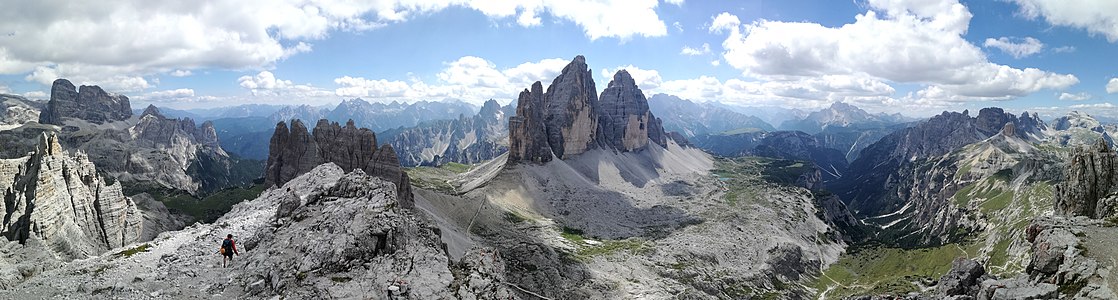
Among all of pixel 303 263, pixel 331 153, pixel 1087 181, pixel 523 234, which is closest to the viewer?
→ pixel 303 263

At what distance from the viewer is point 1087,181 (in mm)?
54688

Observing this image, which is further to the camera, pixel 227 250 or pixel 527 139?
pixel 527 139

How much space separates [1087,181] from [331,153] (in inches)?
4360

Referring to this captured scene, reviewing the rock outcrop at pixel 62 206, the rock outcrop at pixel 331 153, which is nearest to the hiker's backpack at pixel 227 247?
the rock outcrop at pixel 62 206

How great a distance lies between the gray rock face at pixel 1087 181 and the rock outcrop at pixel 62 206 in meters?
98.7

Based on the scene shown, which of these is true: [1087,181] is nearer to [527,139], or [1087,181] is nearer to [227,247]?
[227,247]

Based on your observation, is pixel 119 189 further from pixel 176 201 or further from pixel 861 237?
pixel 861 237

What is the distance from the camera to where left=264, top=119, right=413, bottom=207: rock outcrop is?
9438 cm

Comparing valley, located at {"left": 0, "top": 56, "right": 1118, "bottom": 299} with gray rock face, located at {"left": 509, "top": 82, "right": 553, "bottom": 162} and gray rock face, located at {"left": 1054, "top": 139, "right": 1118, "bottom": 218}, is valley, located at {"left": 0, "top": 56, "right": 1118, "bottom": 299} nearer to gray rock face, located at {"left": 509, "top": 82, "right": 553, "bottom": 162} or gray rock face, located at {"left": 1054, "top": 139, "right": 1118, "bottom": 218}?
gray rock face, located at {"left": 1054, "top": 139, "right": 1118, "bottom": 218}

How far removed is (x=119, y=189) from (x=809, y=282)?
119 m

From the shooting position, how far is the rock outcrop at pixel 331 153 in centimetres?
9438

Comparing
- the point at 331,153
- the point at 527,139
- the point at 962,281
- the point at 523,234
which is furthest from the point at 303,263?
the point at 527,139

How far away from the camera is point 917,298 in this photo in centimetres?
4394

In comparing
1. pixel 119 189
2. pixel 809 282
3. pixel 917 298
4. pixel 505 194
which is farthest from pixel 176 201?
pixel 917 298
